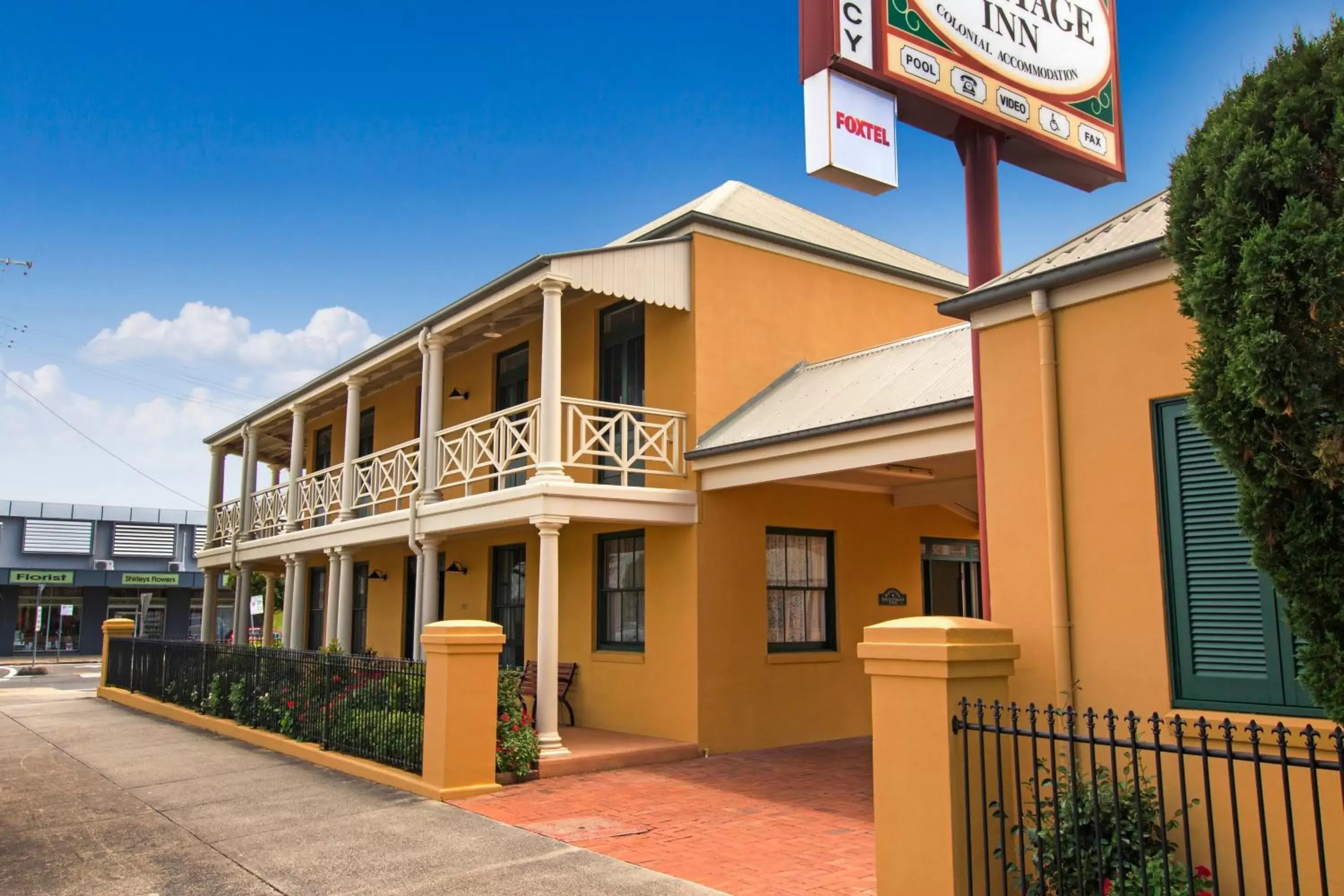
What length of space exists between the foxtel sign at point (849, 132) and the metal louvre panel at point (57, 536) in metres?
48.3

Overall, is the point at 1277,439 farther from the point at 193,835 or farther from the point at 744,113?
the point at 744,113

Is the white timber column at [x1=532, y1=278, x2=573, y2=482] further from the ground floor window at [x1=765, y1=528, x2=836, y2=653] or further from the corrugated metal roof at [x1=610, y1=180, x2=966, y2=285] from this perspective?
the ground floor window at [x1=765, y1=528, x2=836, y2=653]

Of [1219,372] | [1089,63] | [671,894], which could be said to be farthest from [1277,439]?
[1089,63]

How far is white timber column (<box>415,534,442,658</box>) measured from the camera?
13570 mm

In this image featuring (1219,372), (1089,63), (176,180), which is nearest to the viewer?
(1219,372)

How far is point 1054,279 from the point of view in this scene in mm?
6449

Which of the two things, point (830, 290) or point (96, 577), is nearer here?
point (830, 290)

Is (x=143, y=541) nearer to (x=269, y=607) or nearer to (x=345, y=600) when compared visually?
(x=269, y=607)

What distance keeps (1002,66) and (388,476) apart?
33.8ft

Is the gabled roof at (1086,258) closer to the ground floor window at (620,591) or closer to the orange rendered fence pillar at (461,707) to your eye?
the orange rendered fence pillar at (461,707)

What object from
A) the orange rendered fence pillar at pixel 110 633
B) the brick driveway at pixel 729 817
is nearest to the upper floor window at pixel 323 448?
the orange rendered fence pillar at pixel 110 633

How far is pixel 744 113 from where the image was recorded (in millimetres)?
18891

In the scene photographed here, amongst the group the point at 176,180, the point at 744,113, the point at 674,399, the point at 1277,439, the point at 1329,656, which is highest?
the point at 176,180

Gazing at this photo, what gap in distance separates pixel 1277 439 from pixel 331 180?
31828 millimetres
